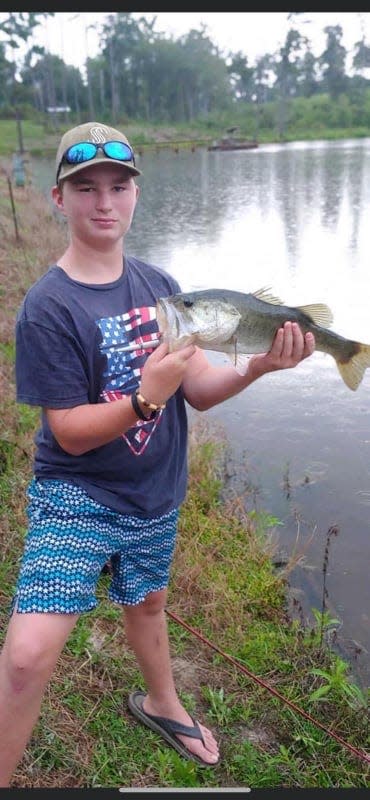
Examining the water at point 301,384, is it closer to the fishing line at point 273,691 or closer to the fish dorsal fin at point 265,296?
the fishing line at point 273,691

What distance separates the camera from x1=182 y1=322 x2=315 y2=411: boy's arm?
225cm

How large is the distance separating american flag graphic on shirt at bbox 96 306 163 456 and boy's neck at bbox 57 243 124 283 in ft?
0.49

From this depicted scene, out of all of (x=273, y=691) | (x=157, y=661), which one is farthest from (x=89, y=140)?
(x=273, y=691)

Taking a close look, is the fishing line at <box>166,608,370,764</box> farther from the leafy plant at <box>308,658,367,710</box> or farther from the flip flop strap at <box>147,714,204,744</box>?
the flip flop strap at <box>147,714,204,744</box>

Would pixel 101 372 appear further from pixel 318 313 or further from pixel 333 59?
pixel 333 59

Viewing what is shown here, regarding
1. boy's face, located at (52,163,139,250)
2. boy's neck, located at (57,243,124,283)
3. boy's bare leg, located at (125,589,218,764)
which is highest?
boy's face, located at (52,163,139,250)

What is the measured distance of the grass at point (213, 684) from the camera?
A: 2543mm

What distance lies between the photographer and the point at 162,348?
191cm

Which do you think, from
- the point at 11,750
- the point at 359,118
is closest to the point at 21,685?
the point at 11,750

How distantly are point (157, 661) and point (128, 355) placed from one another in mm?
1324

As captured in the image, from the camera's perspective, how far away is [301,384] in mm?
7340

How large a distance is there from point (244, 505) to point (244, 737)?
93.3 inches

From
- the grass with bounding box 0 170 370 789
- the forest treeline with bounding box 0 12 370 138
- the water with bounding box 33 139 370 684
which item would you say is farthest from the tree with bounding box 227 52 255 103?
the grass with bounding box 0 170 370 789

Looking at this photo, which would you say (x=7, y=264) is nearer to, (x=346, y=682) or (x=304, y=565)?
(x=304, y=565)
